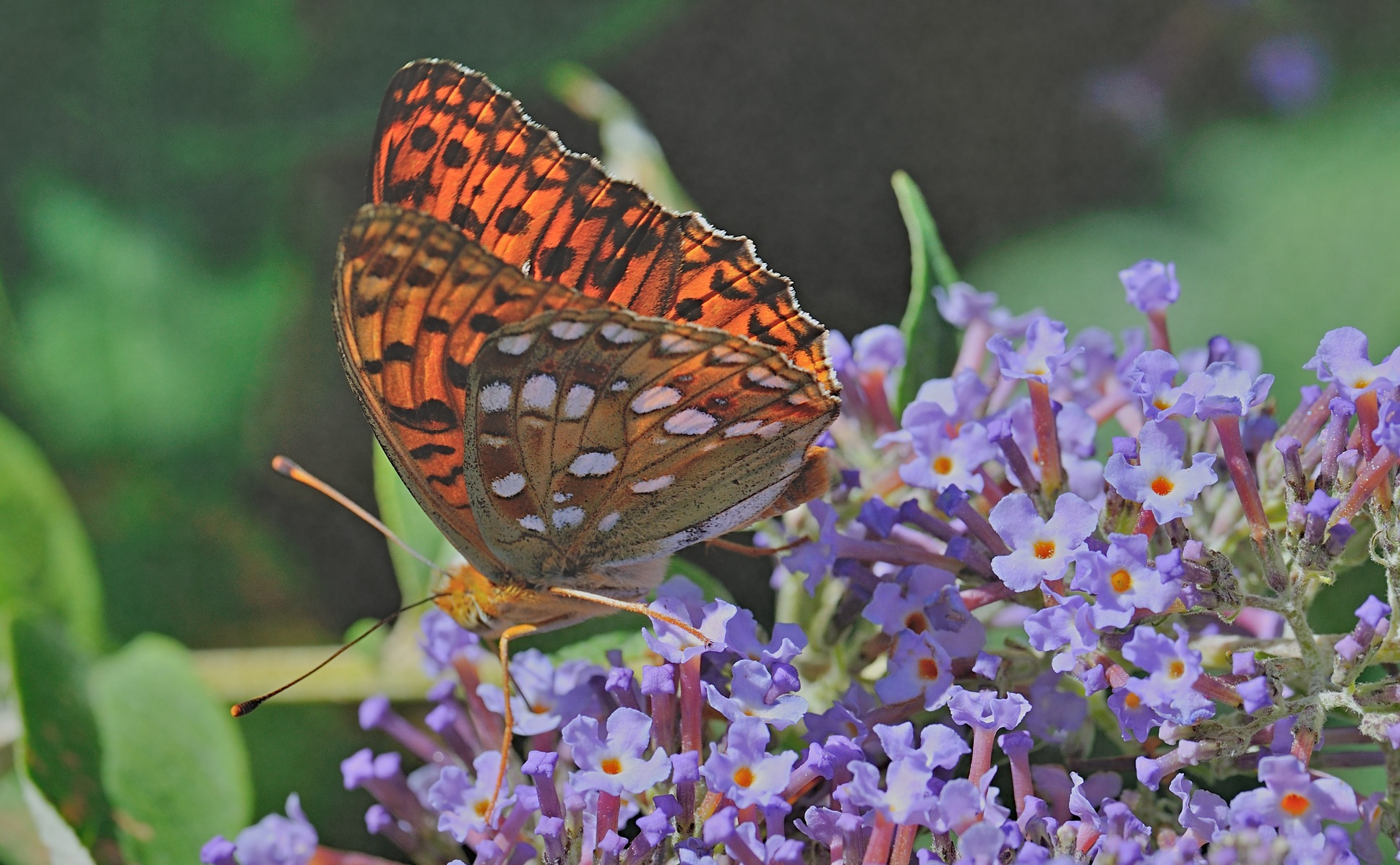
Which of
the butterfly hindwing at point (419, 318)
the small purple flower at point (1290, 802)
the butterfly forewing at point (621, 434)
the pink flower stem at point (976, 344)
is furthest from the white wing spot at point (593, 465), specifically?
the small purple flower at point (1290, 802)

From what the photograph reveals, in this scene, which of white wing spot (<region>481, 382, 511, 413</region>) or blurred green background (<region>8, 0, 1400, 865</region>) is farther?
blurred green background (<region>8, 0, 1400, 865</region>)

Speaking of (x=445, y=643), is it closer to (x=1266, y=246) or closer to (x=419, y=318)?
(x=419, y=318)

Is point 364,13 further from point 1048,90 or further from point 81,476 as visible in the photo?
point 1048,90

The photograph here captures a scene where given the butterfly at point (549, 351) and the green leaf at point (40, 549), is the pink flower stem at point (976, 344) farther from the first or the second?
the green leaf at point (40, 549)

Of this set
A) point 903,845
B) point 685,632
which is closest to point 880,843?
point 903,845

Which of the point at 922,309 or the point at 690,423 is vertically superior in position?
the point at 922,309

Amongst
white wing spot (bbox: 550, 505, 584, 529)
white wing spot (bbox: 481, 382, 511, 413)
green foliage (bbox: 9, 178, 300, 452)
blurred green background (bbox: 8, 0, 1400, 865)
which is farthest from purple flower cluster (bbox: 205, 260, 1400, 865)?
green foliage (bbox: 9, 178, 300, 452)

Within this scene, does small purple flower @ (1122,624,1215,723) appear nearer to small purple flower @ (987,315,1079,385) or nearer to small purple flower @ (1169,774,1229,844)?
small purple flower @ (1169,774,1229,844)
